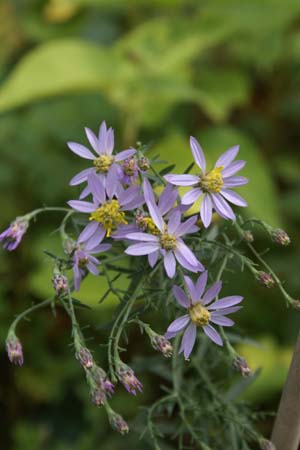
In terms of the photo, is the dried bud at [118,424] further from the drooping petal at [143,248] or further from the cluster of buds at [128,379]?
the drooping petal at [143,248]

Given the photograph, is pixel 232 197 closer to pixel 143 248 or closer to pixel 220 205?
pixel 220 205

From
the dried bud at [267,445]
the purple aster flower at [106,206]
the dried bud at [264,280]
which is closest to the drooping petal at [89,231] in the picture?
the purple aster flower at [106,206]

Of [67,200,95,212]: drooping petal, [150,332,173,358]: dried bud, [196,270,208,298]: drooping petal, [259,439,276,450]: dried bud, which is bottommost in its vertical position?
[259,439,276,450]: dried bud

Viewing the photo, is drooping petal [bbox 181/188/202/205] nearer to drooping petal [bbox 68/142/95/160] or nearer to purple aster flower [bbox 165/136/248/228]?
purple aster flower [bbox 165/136/248/228]

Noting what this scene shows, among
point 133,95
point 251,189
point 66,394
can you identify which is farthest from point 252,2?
point 66,394

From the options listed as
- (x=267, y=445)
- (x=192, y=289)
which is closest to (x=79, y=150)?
(x=192, y=289)

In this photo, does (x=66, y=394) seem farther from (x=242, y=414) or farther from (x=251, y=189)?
(x=242, y=414)

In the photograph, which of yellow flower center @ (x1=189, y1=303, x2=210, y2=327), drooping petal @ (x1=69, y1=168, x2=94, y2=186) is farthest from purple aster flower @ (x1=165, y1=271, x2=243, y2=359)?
drooping petal @ (x1=69, y1=168, x2=94, y2=186)
